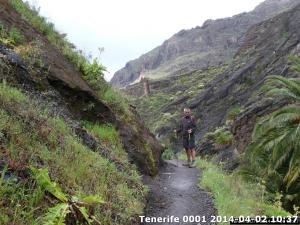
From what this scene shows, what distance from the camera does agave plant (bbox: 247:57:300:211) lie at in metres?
16.6

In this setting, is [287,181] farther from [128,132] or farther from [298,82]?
[128,132]

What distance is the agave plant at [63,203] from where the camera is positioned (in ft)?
18.0

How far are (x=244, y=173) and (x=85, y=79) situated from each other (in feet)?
29.8

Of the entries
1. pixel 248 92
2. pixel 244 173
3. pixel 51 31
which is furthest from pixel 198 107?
pixel 51 31

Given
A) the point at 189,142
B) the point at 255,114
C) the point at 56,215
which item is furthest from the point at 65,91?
the point at 255,114

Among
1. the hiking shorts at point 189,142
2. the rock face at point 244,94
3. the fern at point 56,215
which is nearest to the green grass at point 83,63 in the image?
the hiking shorts at point 189,142

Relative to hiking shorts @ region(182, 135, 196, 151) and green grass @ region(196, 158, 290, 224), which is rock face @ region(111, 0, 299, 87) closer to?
hiking shorts @ region(182, 135, 196, 151)

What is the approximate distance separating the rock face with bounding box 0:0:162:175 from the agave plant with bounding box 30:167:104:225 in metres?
3.30

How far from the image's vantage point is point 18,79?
9461mm

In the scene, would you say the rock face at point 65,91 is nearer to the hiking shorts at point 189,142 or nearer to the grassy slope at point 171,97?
the hiking shorts at point 189,142

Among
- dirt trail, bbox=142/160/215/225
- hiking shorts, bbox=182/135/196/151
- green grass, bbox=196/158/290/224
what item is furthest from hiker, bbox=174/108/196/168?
green grass, bbox=196/158/290/224

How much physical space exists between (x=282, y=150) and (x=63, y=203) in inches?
501

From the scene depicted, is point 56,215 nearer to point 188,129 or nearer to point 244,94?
point 188,129

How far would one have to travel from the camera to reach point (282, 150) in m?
17.2
